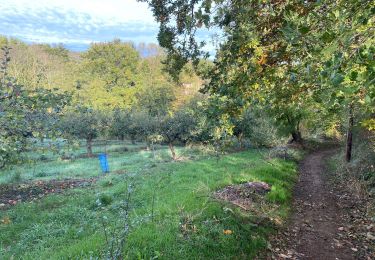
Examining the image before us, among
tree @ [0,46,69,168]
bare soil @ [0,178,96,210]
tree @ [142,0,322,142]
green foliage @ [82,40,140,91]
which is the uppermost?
green foliage @ [82,40,140,91]

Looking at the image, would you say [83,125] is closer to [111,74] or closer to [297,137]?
[297,137]

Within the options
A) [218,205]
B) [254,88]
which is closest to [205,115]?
[254,88]

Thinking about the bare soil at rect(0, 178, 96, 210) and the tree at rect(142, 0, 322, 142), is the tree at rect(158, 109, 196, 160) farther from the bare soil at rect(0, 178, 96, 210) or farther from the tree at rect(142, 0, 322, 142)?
the tree at rect(142, 0, 322, 142)

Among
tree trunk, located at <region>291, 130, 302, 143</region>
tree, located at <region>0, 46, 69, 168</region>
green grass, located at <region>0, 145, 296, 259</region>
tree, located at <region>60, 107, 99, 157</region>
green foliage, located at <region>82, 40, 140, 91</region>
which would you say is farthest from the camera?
green foliage, located at <region>82, 40, 140, 91</region>

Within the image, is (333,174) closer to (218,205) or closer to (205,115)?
(218,205)

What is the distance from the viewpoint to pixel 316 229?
8.38 m

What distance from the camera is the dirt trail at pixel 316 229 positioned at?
6.91 m

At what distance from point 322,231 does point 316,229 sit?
0.55ft

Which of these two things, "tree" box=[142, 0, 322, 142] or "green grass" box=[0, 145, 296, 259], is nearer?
"tree" box=[142, 0, 322, 142]

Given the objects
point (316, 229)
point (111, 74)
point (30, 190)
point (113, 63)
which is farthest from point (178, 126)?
point (113, 63)

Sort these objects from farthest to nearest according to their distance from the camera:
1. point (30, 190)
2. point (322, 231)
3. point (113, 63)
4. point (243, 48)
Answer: point (113, 63)
point (30, 190)
point (322, 231)
point (243, 48)

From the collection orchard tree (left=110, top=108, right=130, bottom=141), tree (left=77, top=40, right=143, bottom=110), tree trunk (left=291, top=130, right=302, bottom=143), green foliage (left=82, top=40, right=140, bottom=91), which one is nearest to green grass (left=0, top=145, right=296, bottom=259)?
tree trunk (left=291, top=130, right=302, bottom=143)

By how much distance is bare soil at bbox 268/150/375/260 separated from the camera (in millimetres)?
6859

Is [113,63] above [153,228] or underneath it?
above
